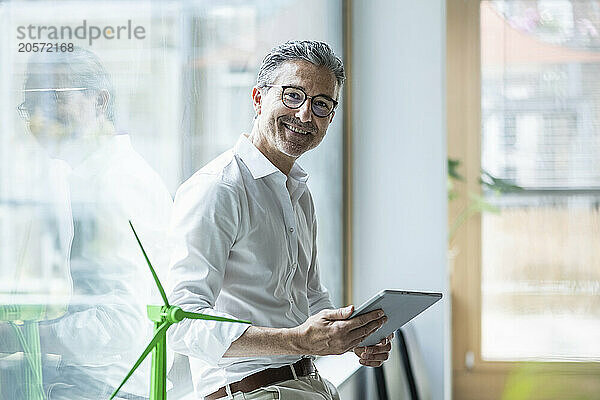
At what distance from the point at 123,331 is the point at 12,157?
1.56 ft

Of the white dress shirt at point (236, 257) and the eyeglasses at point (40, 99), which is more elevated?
the eyeglasses at point (40, 99)

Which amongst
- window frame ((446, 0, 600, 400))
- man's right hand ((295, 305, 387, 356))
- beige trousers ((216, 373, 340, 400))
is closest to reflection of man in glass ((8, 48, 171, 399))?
beige trousers ((216, 373, 340, 400))

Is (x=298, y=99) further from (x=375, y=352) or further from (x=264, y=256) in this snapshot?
(x=375, y=352)

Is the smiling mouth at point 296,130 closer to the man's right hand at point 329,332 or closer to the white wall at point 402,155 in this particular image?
the man's right hand at point 329,332

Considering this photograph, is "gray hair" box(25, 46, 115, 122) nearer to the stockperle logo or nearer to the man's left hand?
the stockperle logo

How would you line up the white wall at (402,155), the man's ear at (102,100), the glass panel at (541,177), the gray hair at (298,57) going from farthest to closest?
the glass panel at (541,177)
the white wall at (402,155)
the gray hair at (298,57)
the man's ear at (102,100)

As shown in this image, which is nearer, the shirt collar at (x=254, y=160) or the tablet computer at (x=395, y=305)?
the tablet computer at (x=395, y=305)

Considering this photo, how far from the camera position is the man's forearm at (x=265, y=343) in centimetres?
146

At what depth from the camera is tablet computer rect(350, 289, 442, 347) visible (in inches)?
58.2

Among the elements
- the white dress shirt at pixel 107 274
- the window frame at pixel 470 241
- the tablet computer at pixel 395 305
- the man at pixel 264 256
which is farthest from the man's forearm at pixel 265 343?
the window frame at pixel 470 241

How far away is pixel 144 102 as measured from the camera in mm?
1755

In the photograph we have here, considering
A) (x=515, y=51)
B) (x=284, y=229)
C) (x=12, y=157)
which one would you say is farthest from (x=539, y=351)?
(x=12, y=157)

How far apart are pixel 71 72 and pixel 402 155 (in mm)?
2099

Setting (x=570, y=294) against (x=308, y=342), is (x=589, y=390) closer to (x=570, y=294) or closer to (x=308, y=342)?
(x=570, y=294)
